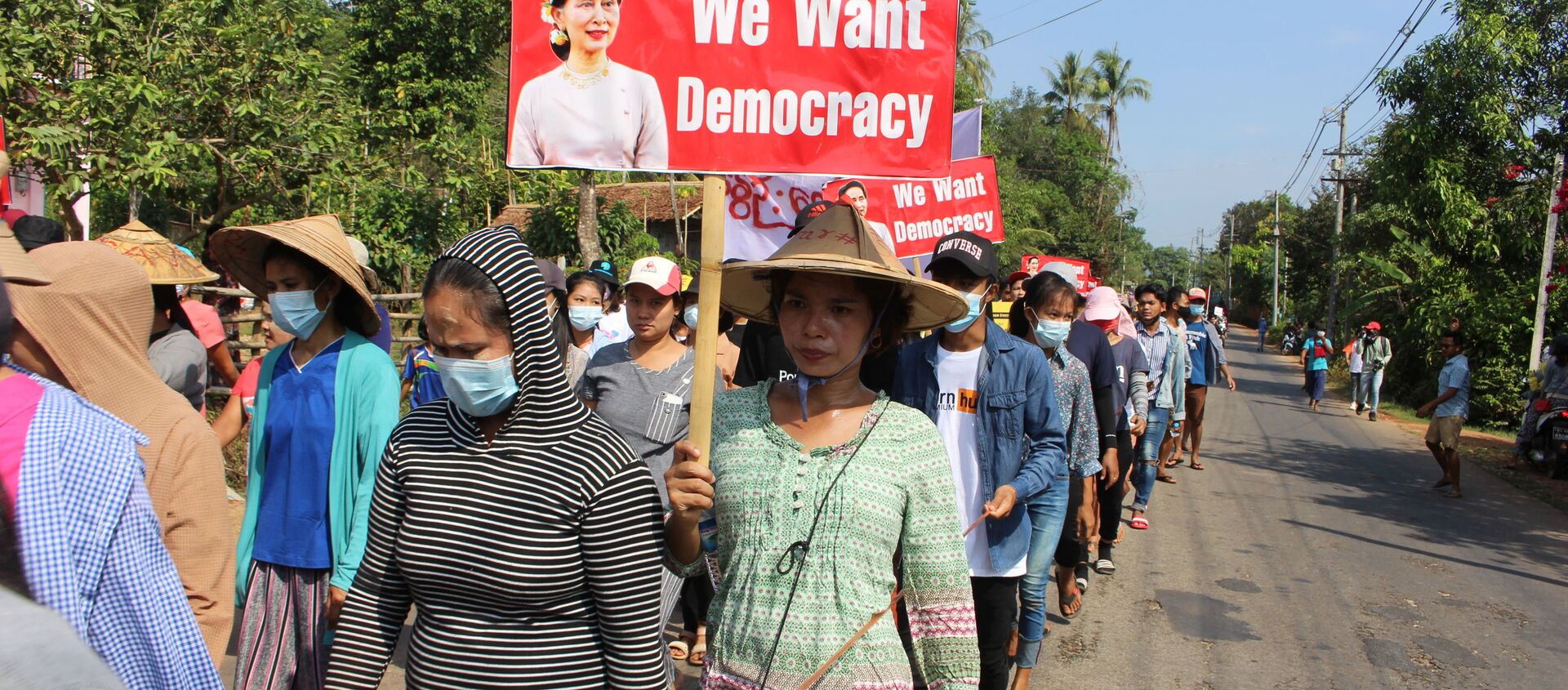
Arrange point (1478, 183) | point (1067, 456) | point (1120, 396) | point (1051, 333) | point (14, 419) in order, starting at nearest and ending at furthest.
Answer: point (14, 419)
point (1067, 456)
point (1051, 333)
point (1120, 396)
point (1478, 183)

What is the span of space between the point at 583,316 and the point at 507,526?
3797 mm

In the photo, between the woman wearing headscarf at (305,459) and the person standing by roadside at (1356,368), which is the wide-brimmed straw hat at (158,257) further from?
the person standing by roadside at (1356,368)

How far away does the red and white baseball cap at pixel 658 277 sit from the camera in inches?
176

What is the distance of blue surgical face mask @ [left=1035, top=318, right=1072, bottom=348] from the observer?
5375mm

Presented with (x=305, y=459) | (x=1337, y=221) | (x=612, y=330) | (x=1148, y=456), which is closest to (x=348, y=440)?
(x=305, y=459)

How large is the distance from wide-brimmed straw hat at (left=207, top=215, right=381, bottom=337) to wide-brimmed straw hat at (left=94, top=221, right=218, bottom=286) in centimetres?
117

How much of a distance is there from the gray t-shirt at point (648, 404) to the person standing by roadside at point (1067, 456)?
5.05 ft

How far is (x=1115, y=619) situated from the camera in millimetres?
6590

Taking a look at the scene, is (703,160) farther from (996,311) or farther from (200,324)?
(996,311)

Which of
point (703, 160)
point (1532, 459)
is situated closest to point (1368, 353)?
point (1532, 459)

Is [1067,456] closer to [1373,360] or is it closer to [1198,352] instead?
[1198,352]

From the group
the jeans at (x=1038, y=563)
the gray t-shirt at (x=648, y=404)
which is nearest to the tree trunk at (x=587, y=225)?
the gray t-shirt at (x=648, y=404)

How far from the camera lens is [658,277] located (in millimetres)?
4492

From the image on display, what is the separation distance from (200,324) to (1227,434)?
14.5 meters
